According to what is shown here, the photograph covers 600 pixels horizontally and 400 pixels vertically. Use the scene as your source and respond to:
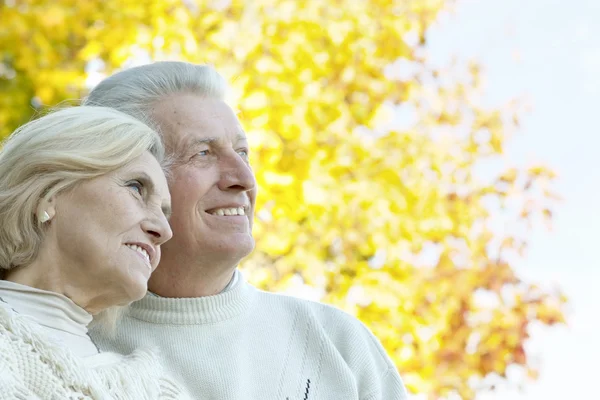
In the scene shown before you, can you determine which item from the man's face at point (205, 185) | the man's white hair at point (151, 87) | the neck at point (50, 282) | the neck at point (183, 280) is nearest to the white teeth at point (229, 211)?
the man's face at point (205, 185)

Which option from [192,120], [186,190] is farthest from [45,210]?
[192,120]

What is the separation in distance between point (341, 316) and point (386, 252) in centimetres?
171

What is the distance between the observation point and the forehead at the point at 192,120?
2.64 metres

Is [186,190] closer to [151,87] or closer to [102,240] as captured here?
[151,87]

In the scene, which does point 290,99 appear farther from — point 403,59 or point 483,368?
point 483,368

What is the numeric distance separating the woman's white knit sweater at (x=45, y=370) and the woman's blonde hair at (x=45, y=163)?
158 millimetres

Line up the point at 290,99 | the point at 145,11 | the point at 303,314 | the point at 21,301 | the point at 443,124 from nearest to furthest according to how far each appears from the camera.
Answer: the point at 21,301
the point at 303,314
the point at 290,99
the point at 145,11
the point at 443,124

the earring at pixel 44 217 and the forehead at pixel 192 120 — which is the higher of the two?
the forehead at pixel 192 120

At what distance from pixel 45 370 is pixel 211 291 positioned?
0.76 m

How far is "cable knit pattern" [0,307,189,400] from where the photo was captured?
1.90 m

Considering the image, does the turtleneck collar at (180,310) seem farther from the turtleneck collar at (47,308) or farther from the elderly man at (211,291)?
the turtleneck collar at (47,308)

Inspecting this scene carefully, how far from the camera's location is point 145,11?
486 centimetres

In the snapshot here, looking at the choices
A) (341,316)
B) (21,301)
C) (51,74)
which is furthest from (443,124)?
(21,301)

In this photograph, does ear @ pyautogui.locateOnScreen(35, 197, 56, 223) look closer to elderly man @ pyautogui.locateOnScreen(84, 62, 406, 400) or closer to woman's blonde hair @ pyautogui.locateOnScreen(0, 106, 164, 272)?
woman's blonde hair @ pyautogui.locateOnScreen(0, 106, 164, 272)
